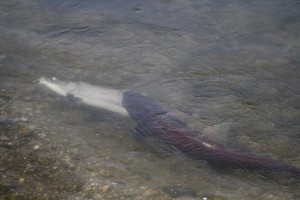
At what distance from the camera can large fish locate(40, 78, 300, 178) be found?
3.95 meters

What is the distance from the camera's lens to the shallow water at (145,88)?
11.9 ft

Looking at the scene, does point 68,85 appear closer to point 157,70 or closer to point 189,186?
point 157,70

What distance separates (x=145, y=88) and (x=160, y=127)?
89 cm

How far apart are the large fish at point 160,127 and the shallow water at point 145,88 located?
12cm

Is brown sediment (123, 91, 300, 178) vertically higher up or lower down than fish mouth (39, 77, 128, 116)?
lower down

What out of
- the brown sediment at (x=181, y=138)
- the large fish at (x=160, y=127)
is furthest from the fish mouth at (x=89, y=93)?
the brown sediment at (x=181, y=138)

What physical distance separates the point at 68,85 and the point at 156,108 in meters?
1.24

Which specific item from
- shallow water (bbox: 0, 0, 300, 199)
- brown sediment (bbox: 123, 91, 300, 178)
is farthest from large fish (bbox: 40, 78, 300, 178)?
shallow water (bbox: 0, 0, 300, 199)

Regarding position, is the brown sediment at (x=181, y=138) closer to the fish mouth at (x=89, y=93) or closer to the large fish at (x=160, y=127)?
the large fish at (x=160, y=127)

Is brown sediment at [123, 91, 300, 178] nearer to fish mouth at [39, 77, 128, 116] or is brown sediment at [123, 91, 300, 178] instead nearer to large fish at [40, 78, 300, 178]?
large fish at [40, 78, 300, 178]

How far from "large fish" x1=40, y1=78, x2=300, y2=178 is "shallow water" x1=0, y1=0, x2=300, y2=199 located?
0.12 m

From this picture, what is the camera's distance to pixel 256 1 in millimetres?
7246

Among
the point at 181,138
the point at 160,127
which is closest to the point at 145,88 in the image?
the point at 160,127

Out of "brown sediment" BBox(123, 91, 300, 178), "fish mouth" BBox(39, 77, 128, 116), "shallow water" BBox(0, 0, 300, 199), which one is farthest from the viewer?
"fish mouth" BBox(39, 77, 128, 116)
